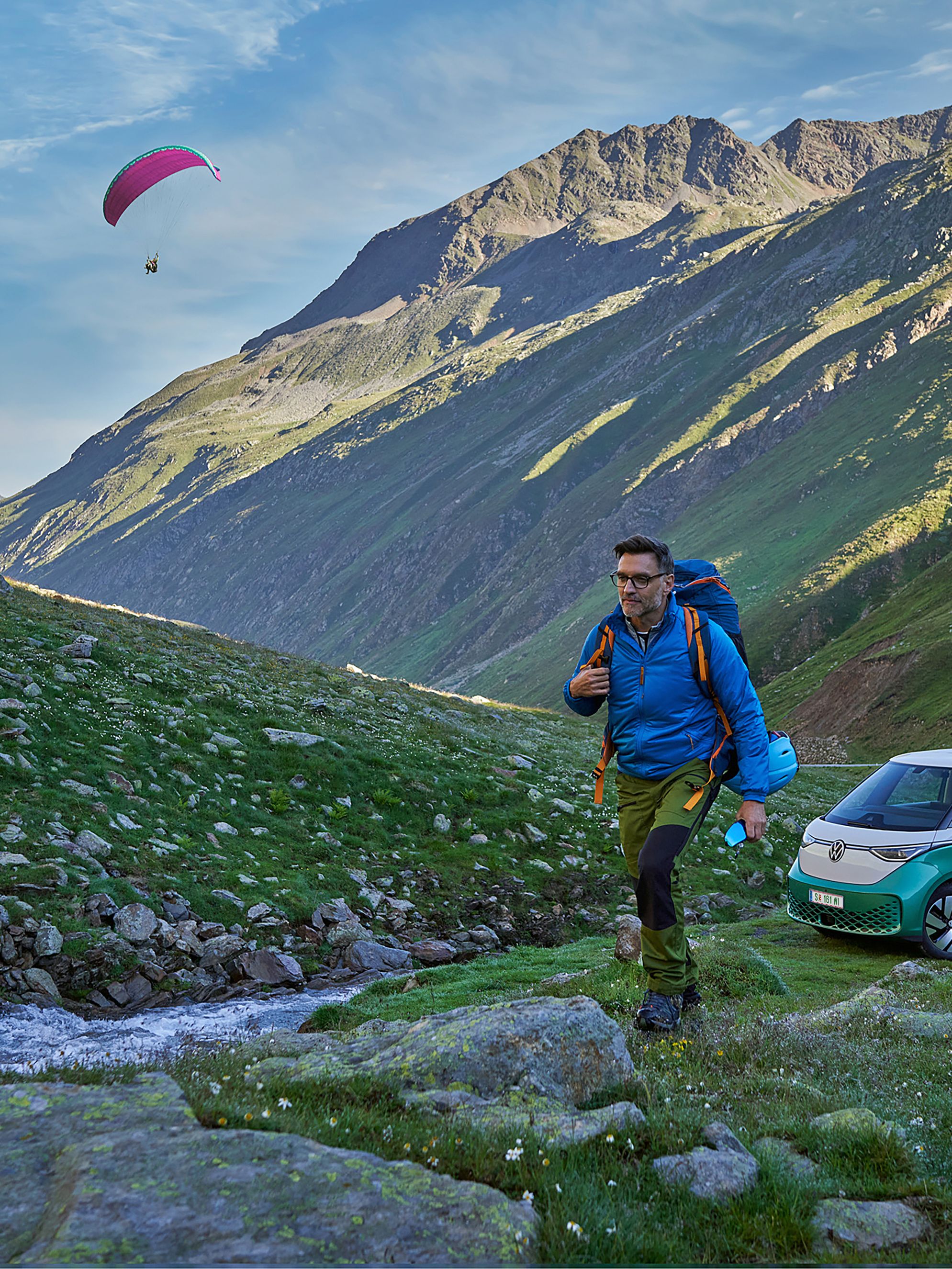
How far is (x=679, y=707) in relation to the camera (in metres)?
7.43

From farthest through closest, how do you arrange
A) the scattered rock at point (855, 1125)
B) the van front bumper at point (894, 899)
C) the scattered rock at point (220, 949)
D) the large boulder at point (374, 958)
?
the large boulder at point (374, 958)
the scattered rock at point (220, 949)
the van front bumper at point (894, 899)
the scattered rock at point (855, 1125)

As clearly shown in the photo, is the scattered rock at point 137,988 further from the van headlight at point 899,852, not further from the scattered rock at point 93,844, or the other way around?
the van headlight at point 899,852

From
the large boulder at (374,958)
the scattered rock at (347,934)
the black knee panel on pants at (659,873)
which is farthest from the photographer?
the scattered rock at (347,934)

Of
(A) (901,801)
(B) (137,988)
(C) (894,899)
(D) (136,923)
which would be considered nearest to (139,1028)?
(B) (137,988)

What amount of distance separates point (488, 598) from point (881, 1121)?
628 ft

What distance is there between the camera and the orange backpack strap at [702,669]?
741 cm

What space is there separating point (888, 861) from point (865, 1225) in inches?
335

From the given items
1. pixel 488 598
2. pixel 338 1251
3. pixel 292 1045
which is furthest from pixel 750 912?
pixel 488 598

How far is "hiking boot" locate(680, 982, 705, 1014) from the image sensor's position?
7672 mm

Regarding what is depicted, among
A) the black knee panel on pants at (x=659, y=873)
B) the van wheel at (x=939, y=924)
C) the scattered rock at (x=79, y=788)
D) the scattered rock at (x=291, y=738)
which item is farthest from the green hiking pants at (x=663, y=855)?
the scattered rock at (x=291, y=738)

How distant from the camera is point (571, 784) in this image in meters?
23.1

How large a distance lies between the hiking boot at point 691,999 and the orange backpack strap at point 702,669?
181 centimetres

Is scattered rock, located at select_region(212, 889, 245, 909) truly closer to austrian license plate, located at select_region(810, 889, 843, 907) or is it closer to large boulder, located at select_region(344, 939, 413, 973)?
large boulder, located at select_region(344, 939, 413, 973)

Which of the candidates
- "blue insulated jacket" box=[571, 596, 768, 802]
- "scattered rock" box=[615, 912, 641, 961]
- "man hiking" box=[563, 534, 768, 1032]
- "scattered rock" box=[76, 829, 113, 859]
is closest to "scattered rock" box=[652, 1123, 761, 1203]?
"man hiking" box=[563, 534, 768, 1032]
